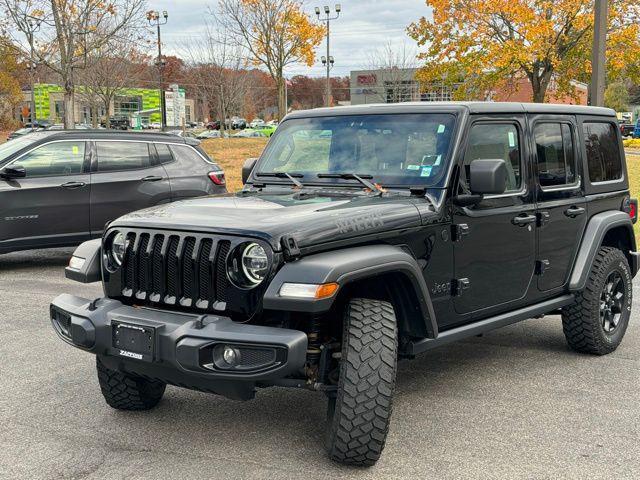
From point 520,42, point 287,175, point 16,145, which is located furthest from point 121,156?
point 520,42

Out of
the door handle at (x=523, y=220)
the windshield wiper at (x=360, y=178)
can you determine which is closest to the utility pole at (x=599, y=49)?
the door handle at (x=523, y=220)

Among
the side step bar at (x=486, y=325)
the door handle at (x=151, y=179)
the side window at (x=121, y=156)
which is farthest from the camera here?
the door handle at (x=151, y=179)

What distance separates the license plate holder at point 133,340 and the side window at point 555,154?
2981 mm

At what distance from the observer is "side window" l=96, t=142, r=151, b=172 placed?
969 centimetres

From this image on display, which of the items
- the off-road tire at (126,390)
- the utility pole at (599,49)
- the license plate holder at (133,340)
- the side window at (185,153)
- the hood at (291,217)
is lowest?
the off-road tire at (126,390)

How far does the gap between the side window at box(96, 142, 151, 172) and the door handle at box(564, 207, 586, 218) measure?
242 inches

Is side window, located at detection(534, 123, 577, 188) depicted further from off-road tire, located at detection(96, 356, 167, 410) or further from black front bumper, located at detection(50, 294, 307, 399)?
off-road tire, located at detection(96, 356, 167, 410)

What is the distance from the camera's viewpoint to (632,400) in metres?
4.85

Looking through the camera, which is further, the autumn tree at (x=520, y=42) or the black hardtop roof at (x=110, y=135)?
the autumn tree at (x=520, y=42)

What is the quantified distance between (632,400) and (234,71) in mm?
40445

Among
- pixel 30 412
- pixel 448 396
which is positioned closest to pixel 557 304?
pixel 448 396

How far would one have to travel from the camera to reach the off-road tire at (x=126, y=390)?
4477mm

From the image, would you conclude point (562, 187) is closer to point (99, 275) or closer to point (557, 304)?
point (557, 304)

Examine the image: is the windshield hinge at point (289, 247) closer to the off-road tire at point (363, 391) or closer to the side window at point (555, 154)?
the off-road tire at point (363, 391)
